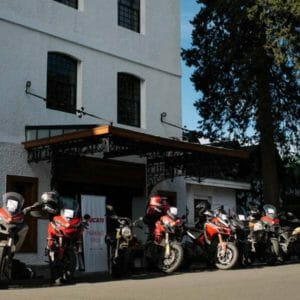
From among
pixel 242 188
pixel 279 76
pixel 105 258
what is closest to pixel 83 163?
pixel 105 258

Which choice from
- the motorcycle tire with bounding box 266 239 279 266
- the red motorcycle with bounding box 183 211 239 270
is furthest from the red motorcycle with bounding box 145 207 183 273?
the motorcycle tire with bounding box 266 239 279 266

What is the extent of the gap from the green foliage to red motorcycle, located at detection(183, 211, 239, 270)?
6775 mm

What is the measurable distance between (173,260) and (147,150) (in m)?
4.04

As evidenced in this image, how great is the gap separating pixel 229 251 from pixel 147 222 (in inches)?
87.6

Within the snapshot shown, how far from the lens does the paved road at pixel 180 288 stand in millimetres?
10031

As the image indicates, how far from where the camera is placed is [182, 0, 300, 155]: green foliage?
21.2m

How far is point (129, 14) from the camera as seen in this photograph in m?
21.4

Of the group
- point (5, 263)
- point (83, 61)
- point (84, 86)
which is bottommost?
point (5, 263)

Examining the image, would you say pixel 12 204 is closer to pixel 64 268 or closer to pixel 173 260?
pixel 64 268

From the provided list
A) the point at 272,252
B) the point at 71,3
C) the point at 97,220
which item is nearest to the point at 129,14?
the point at 71,3

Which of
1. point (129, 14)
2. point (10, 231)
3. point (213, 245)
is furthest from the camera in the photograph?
point (129, 14)

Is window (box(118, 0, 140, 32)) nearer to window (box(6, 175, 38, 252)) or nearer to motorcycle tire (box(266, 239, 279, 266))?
window (box(6, 175, 38, 252))

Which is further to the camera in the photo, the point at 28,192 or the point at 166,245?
the point at 28,192

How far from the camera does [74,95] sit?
19.0 metres
